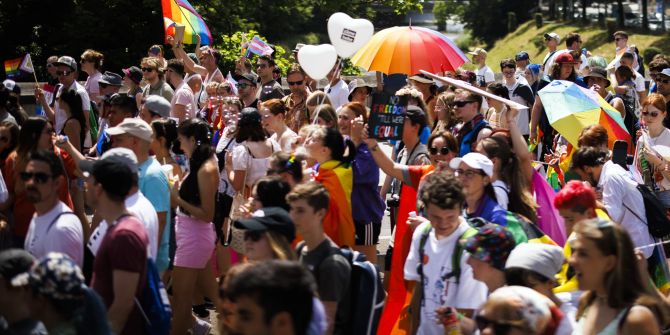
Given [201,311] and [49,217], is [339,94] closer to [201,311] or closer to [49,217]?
[201,311]

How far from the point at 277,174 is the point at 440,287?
1.51m

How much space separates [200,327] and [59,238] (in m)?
2.68

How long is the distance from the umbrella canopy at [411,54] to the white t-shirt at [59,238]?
510 centimetres

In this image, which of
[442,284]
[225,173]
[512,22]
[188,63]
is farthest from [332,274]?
[512,22]

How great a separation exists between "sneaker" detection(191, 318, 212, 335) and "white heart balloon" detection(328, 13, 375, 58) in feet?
9.36

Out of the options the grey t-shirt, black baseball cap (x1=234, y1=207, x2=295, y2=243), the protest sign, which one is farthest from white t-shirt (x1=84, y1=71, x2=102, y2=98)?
black baseball cap (x1=234, y1=207, x2=295, y2=243)

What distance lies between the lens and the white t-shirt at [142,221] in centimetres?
572

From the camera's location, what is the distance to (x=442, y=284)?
572cm

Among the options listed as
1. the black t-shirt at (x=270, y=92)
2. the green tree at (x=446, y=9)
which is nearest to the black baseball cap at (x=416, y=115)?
the black t-shirt at (x=270, y=92)

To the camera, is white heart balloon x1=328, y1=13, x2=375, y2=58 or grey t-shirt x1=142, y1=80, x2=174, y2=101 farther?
grey t-shirt x1=142, y1=80, x2=174, y2=101

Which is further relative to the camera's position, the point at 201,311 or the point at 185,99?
the point at 185,99

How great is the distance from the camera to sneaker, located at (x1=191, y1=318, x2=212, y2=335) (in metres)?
8.12

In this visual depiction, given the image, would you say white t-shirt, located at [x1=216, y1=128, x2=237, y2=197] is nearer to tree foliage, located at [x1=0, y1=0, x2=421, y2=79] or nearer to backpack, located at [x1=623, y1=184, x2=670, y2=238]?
backpack, located at [x1=623, y1=184, x2=670, y2=238]

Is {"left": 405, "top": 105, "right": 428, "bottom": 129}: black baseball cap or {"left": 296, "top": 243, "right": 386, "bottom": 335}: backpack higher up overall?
{"left": 405, "top": 105, "right": 428, "bottom": 129}: black baseball cap
